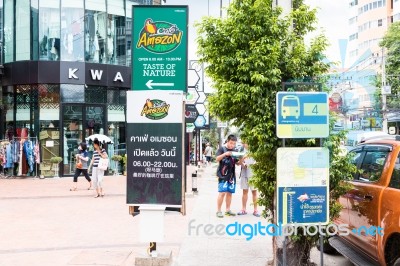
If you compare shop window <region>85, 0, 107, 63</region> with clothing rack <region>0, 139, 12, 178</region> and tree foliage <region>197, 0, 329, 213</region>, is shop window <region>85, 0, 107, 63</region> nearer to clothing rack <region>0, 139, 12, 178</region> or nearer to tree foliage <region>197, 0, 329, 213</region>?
clothing rack <region>0, 139, 12, 178</region>

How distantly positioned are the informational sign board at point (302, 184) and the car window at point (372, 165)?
0.74 metres

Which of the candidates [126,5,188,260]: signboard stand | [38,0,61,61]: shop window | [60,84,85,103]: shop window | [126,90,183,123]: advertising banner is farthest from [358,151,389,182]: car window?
[38,0,61,61]: shop window

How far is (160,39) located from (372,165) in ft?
10.5

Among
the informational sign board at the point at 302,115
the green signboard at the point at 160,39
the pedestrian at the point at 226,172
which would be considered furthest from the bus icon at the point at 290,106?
the pedestrian at the point at 226,172

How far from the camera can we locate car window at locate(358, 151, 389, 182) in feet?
18.6

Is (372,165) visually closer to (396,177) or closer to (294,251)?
(396,177)

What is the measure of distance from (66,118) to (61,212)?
36.6 ft

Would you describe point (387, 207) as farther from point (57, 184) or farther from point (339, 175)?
point (57, 184)

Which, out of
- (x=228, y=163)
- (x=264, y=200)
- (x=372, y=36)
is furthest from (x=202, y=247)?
(x=372, y=36)

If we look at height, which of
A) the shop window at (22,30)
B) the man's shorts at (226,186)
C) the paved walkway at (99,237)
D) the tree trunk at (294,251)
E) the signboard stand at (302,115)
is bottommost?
the paved walkway at (99,237)

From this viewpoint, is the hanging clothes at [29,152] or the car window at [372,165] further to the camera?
the hanging clothes at [29,152]

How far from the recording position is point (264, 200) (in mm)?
6297

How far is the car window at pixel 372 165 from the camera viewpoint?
5672mm

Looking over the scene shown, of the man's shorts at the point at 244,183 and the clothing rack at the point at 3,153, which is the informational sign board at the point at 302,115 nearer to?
the man's shorts at the point at 244,183
